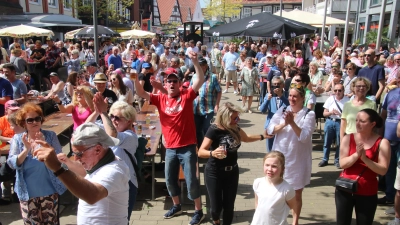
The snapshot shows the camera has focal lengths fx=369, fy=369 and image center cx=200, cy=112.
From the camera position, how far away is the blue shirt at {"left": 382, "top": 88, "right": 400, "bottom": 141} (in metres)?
4.90

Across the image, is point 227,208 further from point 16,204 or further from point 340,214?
point 16,204

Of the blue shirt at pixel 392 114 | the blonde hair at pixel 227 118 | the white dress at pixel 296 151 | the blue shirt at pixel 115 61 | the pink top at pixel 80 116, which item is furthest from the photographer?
the blue shirt at pixel 115 61

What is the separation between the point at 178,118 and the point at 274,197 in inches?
65.0

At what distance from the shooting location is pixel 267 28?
10.8 meters

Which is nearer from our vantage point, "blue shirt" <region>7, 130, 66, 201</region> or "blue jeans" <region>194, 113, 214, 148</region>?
"blue shirt" <region>7, 130, 66, 201</region>

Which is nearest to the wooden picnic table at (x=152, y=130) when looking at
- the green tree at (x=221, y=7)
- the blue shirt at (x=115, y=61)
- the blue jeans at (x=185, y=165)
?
the blue jeans at (x=185, y=165)

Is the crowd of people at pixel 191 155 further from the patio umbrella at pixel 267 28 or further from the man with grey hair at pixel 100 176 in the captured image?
the patio umbrella at pixel 267 28

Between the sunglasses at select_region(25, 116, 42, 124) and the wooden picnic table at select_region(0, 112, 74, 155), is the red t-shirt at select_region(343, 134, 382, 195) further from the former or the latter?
the wooden picnic table at select_region(0, 112, 74, 155)

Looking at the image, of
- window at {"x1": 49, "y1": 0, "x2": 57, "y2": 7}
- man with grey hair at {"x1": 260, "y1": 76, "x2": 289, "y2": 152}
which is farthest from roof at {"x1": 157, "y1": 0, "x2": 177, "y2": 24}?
man with grey hair at {"x1": 260, "y1": 76, "x2": 289, "y2": 152}

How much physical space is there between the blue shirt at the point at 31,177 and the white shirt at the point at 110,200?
146 centimetres

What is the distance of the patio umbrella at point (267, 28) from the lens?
34.6 feet

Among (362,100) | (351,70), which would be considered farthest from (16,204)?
(351,70)

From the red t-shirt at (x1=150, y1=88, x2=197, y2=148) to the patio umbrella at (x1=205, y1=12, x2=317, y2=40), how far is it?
21.4ft

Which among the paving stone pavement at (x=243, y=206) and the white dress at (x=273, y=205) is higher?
the white dress at (x=273, y=205)
